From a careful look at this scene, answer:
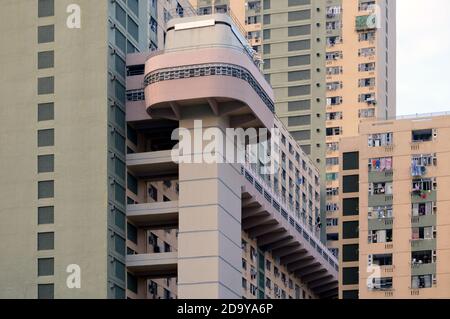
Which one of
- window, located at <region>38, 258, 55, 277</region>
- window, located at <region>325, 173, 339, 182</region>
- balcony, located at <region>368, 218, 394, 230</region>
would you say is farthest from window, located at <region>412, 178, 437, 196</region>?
window, located at <region>325, 173, 339, 182</region>

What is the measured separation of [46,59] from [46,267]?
18.5 meters

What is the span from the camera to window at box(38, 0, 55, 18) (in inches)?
4434

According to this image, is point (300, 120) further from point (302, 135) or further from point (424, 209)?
point (424, 209)

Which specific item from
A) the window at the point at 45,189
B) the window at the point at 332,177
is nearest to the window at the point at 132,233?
the window at the point at 45,189

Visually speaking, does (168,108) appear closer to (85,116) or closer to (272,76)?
(85,116)

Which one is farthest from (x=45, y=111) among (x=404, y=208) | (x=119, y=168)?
(x=404, y=208)

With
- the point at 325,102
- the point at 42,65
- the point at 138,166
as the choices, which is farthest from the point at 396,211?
the point at 325,102

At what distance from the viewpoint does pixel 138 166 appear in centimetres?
11188

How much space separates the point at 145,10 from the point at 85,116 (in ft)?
51.6

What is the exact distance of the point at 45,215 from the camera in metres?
108

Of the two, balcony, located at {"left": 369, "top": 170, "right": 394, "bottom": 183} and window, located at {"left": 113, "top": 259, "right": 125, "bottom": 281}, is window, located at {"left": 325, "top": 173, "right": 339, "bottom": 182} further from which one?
window, located at {"left": 113, "top": 259, "right": 125, "bottom": 281}

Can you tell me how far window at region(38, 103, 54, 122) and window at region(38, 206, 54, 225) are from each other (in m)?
7.96

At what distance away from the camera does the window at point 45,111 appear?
4363 inches

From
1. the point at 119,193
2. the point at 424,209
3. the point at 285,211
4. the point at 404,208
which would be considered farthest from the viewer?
the point at 285,211
